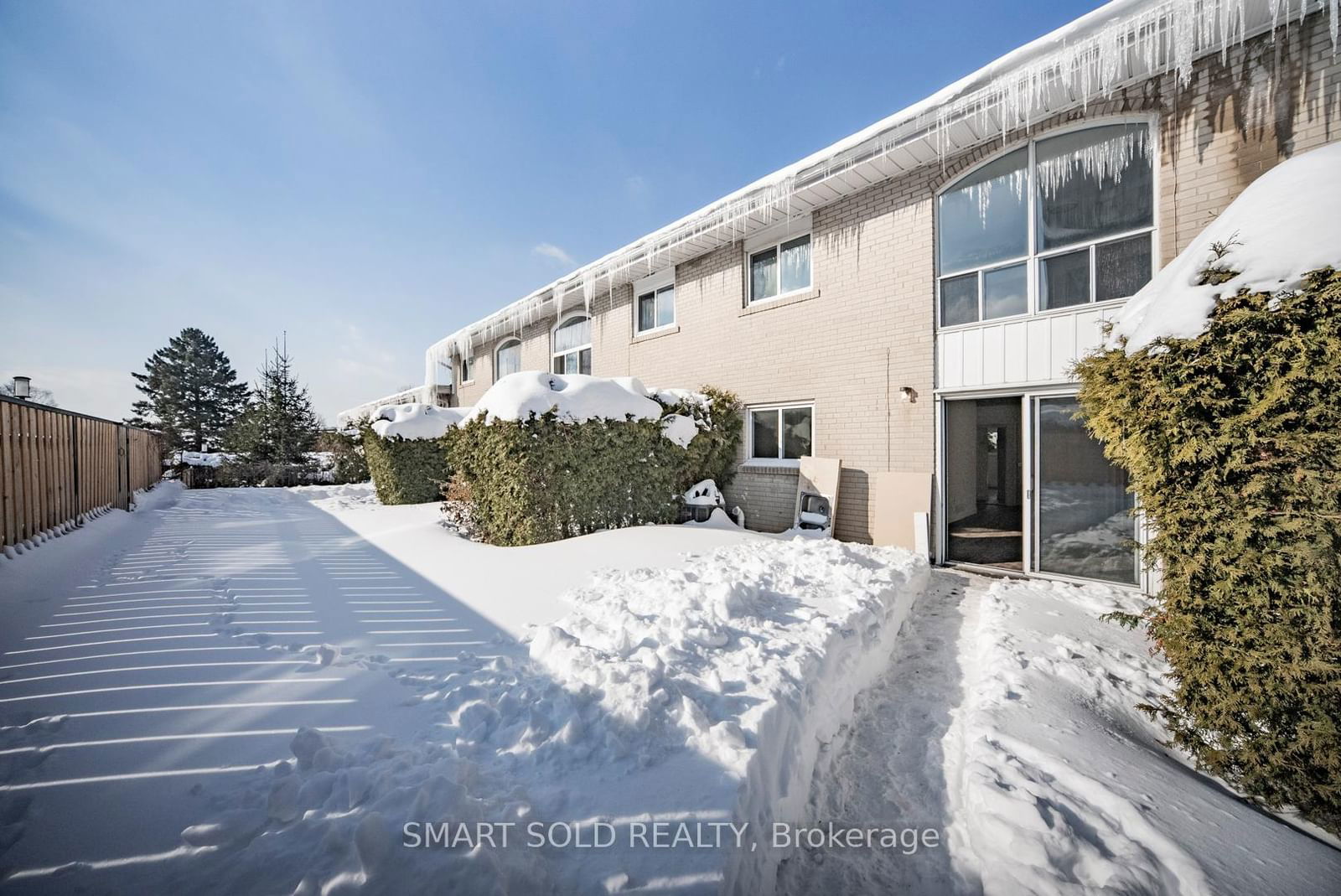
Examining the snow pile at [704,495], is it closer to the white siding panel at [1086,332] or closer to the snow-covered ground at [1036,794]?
the snow-covered ground at [1036,794]

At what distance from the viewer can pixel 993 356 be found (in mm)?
5855

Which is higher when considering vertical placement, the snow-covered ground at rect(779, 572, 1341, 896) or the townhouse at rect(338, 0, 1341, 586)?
the townhouse at rect(338, 0, 1341, 586)

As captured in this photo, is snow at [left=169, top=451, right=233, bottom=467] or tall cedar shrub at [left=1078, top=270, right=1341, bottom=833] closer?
tall cedar shrub at [left=1078, top=270, right=1341, bottom=833]

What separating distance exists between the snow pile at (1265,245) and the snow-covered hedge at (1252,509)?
0.01 m

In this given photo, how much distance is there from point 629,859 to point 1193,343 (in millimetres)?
3607

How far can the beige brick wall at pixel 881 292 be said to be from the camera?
4.44m

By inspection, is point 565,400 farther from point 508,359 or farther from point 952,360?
point 508,359

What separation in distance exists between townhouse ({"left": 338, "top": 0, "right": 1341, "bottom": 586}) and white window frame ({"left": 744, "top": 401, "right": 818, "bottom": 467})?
0.05 m

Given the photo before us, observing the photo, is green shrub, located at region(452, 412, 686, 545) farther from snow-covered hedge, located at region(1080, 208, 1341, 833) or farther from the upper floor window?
snow-covered hedge, located at region(1080, 208, 1341, 833)

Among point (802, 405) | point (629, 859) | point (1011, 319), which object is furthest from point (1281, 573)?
point (802, 405)

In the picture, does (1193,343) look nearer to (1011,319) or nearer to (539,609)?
(1011,319)

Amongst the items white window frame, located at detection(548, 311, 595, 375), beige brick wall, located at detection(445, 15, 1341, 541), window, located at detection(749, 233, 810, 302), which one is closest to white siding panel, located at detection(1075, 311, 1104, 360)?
beige brick wall, located at detection(445, 15, 1341, 541)

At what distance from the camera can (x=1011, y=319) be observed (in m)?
5.74

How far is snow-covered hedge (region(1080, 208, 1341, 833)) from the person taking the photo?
2189 millimetres
